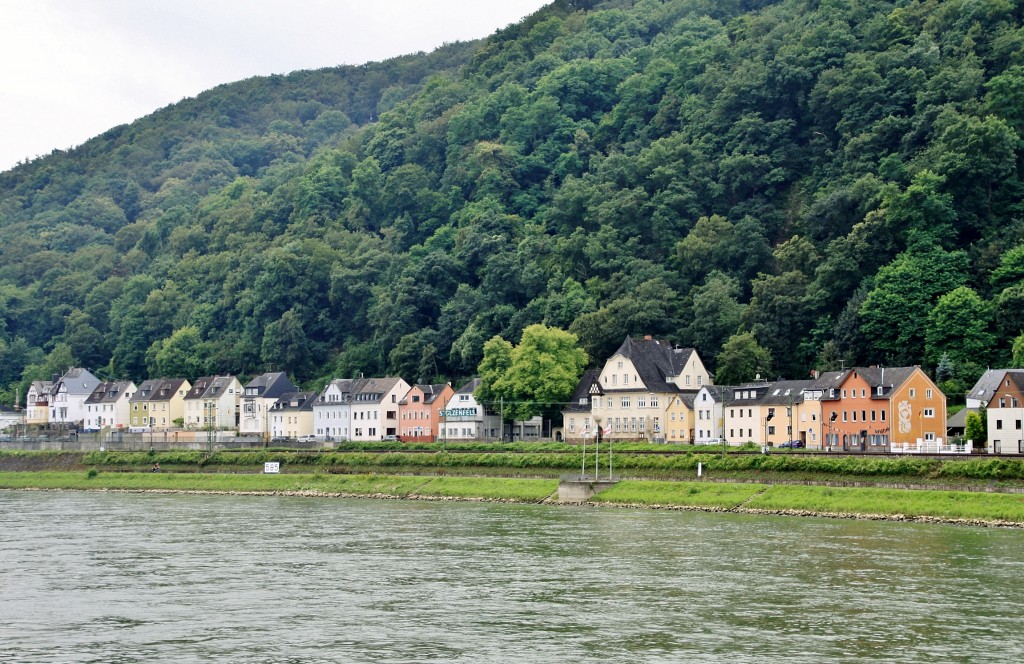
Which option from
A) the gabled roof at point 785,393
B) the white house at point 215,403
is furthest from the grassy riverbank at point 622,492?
the white house at point 215,403

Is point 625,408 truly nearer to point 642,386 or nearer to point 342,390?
point 642,386

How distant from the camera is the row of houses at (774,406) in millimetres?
70125

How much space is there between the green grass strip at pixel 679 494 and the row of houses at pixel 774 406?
9521 millimetres

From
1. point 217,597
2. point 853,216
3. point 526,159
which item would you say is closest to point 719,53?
point 526,159

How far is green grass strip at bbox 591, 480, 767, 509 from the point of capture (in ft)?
201

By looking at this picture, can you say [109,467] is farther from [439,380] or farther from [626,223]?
[626,223]

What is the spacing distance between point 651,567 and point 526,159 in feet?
355

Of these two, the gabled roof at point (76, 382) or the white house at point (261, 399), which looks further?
the gabled roof at point (76, 382)

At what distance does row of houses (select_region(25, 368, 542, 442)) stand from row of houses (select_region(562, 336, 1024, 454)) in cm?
848

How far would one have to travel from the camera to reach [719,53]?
134m

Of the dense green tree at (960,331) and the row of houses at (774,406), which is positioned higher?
the dense green tree at (960,331)

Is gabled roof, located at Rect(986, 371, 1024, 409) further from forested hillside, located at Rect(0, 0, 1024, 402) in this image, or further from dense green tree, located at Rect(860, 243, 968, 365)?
dense green tree, located at Rect(860, 243, 968, 365)

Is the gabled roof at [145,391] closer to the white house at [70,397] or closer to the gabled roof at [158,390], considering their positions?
the gabled roof at [158,390]

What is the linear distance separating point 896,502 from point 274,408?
228 ft
